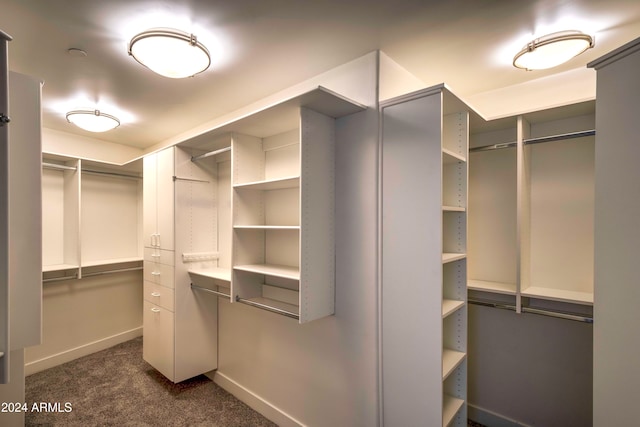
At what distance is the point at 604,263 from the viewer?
1.33 m

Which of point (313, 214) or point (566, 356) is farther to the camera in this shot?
point (566, 356)

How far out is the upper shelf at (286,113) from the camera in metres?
1.71

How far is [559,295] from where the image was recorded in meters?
2.00

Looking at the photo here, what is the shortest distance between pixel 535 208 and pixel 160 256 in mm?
3236

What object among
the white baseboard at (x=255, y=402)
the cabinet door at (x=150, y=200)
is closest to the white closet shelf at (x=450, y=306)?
the white baseboard at (x=255, y=402)

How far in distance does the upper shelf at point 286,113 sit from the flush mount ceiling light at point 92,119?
42.0 inches

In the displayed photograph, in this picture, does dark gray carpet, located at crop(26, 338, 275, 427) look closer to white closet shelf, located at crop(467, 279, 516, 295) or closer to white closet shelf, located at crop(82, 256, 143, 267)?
white closet shelf, located at crop(82, 256, 143, 267)

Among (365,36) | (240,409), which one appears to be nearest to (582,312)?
(365,36)

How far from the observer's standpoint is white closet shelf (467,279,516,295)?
2.14 meters

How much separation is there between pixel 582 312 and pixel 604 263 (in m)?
0.96

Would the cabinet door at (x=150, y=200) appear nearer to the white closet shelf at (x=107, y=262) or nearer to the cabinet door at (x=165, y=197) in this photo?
the cabinet door at (x=165, y=197)

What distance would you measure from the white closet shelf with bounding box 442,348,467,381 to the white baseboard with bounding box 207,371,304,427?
119cm

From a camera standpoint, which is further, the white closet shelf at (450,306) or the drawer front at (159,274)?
the drawer front at (159,274)

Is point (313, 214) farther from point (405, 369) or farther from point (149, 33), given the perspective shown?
point (149, 33)
